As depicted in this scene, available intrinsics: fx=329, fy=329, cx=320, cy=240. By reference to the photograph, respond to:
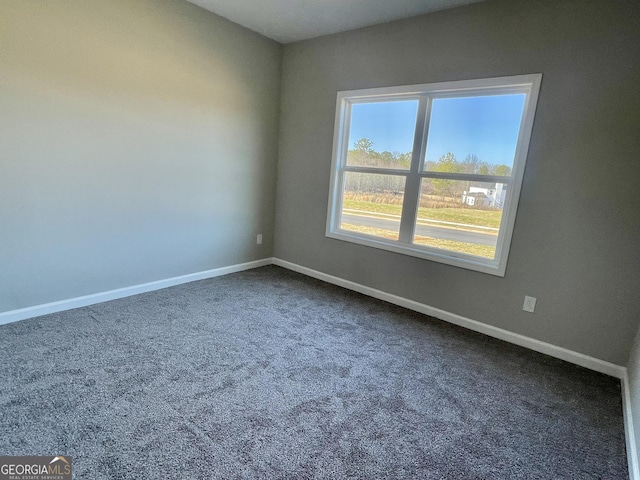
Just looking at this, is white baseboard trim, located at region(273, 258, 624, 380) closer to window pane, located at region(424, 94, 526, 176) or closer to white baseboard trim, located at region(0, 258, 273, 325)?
white baseboard trim, located at region(0, 258, 273, 325)

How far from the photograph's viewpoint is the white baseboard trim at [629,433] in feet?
4.83

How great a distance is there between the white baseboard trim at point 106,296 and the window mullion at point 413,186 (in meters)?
1.98

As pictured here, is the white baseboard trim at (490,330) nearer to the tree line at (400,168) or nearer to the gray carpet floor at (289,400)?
the gray carpet floor at (289,400)

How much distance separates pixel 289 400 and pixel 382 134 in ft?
8.62

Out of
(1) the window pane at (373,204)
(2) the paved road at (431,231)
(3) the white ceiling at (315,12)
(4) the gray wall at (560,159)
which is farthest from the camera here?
(1) the window pane at (373,204)

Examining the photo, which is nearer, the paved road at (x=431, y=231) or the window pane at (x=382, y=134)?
the paved road at (x=431, y=231)

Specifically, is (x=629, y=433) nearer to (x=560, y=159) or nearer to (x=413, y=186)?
(x=560, y=159)

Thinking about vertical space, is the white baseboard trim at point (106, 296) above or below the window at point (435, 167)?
below

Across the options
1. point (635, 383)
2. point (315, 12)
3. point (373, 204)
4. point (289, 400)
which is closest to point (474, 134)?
point (373, 204)

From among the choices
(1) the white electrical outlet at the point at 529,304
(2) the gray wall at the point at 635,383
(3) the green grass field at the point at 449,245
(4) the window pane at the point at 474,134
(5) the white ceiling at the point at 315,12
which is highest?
(5) the white ceiling at the point at 315,12

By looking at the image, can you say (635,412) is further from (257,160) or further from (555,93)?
(257,160)

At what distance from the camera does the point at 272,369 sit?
2.08m

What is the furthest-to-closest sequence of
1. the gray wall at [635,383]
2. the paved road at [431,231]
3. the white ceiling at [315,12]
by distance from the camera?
the paved road at [431,231], the white ceiling at [315,12], the gray wall at [635,383]

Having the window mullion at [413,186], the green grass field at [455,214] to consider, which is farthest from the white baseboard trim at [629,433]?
the window mullion at [413,186]
